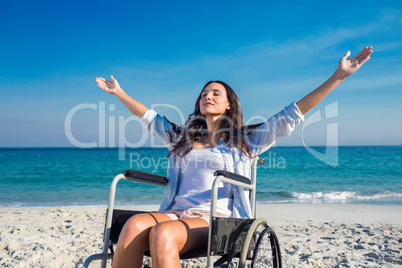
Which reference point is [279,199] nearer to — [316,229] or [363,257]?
[316,229]

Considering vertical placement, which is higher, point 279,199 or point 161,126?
point 161,126

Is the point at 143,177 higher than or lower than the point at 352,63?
lower

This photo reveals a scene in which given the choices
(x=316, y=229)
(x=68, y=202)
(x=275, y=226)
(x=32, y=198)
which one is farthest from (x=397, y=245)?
(x=32, y=198)

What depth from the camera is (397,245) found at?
3754 mm

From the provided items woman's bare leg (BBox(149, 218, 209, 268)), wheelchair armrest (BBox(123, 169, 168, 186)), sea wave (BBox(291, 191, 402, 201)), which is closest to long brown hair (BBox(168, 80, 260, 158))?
wheelchair armrest (BBox(123, 169, 168, 186))

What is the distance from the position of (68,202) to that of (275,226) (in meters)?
5.83

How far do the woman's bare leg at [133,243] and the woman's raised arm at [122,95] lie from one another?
0.91m

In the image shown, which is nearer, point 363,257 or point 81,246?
point 363,257

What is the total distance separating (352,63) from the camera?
2037 millimetres

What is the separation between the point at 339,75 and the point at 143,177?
1188mm

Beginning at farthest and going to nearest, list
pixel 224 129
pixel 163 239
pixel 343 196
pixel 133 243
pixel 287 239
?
1. pixel 343 196
2. pixel 287 239
3. pixel 224 129
4. pixel 133 243
5. pixel 163 239

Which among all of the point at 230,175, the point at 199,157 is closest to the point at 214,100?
the point at 199,157

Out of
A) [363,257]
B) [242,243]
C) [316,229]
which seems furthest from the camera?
[316,229]

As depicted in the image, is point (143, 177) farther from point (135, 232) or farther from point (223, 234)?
point (223, 234)
